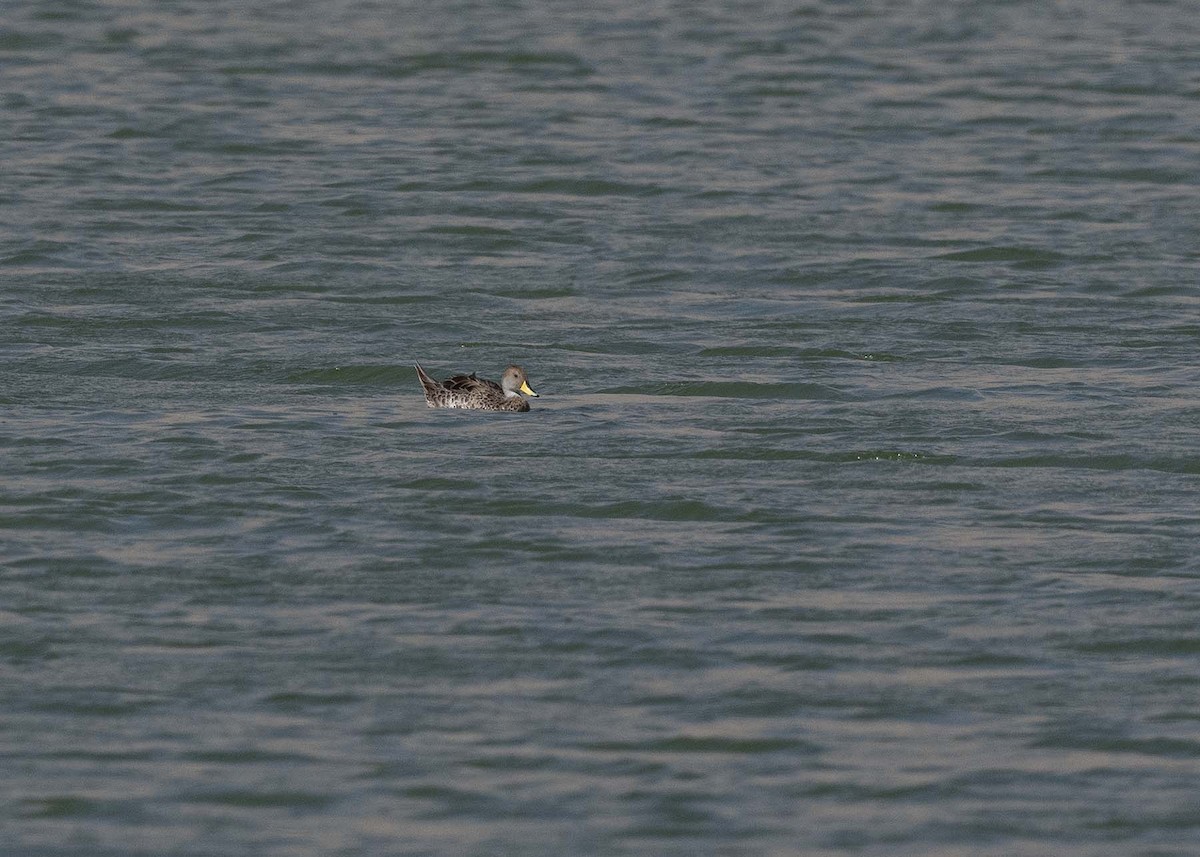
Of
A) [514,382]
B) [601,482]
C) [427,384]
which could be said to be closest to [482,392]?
[514,382]

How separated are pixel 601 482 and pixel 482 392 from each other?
64.7 inches

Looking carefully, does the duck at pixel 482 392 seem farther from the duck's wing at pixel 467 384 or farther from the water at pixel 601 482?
the water at pixel 601 482

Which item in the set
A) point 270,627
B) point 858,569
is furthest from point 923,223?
point 270,627

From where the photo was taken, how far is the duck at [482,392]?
561 inches

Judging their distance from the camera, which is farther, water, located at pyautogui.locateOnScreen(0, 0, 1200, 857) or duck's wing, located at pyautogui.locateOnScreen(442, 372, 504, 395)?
duck's wing, located at pyautogui.locateOnScreen(442, 372, 504, 395)

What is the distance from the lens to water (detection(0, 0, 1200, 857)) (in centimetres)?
906

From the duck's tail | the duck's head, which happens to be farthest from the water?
the duck's head

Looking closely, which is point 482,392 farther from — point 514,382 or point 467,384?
point 514,382

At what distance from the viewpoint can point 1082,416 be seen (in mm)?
14305

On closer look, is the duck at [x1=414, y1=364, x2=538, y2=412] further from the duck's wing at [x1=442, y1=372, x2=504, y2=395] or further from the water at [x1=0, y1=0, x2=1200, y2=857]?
the water at [x1=0, y1=0, x2=1200, y2=857]

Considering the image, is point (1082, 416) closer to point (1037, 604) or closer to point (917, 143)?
point (1037, 604)

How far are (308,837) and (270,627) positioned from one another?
6.90 ft

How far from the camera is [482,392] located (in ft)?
46.8

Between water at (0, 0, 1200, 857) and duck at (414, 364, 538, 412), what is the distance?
0.17 m
